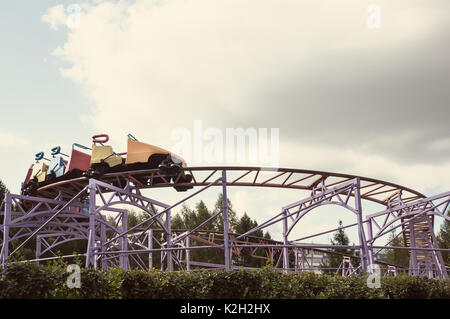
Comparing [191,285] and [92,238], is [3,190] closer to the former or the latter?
[92,238]

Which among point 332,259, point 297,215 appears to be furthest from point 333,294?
point 332,259

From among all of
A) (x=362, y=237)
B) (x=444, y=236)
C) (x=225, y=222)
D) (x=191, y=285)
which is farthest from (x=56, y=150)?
(x=444, y=236)

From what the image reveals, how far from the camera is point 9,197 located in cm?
1800

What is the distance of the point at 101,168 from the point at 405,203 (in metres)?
12.5

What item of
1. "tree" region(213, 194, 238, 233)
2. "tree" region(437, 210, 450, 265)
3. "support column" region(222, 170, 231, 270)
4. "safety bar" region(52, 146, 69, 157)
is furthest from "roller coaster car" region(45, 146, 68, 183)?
"tree" region(437, 210, 450, 265)

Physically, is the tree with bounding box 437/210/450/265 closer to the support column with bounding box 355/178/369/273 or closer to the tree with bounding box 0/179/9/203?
the support column with bounding box 355/178/369/273

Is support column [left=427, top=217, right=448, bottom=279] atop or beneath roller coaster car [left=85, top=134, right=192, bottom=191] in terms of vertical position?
beneath

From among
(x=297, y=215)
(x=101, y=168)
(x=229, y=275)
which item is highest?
(x=101, y=168)

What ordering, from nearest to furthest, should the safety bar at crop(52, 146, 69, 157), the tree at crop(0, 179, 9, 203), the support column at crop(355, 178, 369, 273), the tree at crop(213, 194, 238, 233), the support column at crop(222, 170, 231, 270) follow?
the support column at crop(222, 170, 231, 270)
the support column at crop(355, 178, 369, 273)
the safety bar at crop(52, 146, 69, 157)
the tree at crop(0, 179, 9, 203)
the tree at crop(213, 194, 238, 233)

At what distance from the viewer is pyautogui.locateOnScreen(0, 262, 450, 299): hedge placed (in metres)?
8.14
